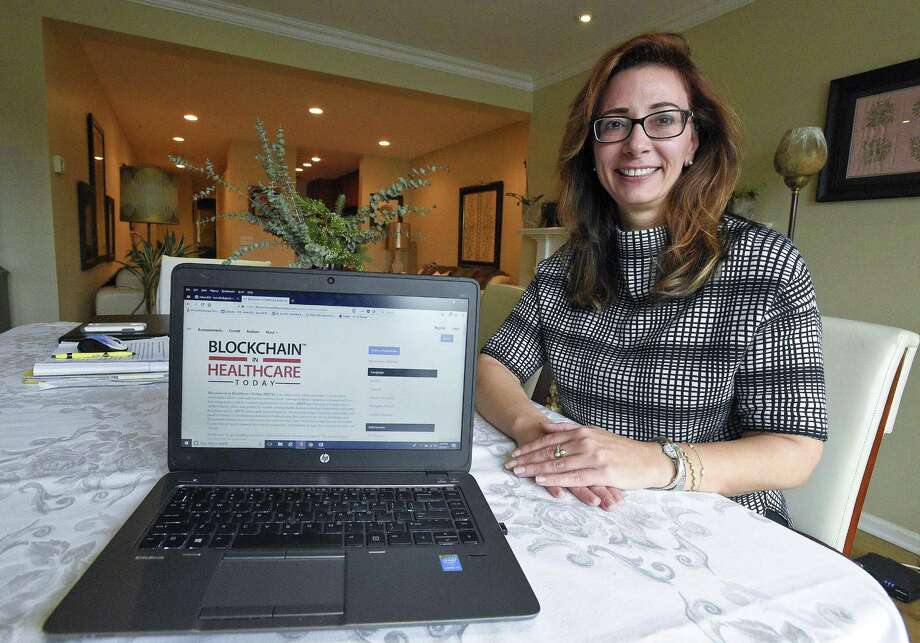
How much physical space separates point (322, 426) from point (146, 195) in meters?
4.73

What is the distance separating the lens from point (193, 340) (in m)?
0.61

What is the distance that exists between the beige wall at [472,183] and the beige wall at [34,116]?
2.28 metres

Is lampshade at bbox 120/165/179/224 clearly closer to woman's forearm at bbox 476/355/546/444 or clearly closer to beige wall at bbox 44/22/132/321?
beige wall at bbox 44/22/132/321

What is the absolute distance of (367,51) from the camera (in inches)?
141

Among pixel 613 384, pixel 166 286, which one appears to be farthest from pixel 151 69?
pixel 613 384

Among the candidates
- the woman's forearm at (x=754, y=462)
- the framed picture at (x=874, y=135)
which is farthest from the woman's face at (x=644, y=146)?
the framed picture at (x=874, y=135)

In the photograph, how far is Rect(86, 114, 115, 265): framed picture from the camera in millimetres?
3965

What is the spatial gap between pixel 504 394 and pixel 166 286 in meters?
1.81

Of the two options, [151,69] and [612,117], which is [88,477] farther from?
[151,69]

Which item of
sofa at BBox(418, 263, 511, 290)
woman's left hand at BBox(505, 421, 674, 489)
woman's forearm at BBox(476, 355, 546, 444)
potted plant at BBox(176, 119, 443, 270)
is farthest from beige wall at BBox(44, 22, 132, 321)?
woman's left hand at BBox(505, 421, 674, 489)

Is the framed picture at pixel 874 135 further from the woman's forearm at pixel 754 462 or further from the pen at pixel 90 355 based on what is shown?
the pen at pixel 90 355

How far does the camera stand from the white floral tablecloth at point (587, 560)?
40 centimetres

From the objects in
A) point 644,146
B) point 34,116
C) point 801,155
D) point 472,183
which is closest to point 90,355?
point 644,146

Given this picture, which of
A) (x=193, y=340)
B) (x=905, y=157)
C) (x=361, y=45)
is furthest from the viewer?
(x=361, y=45)
